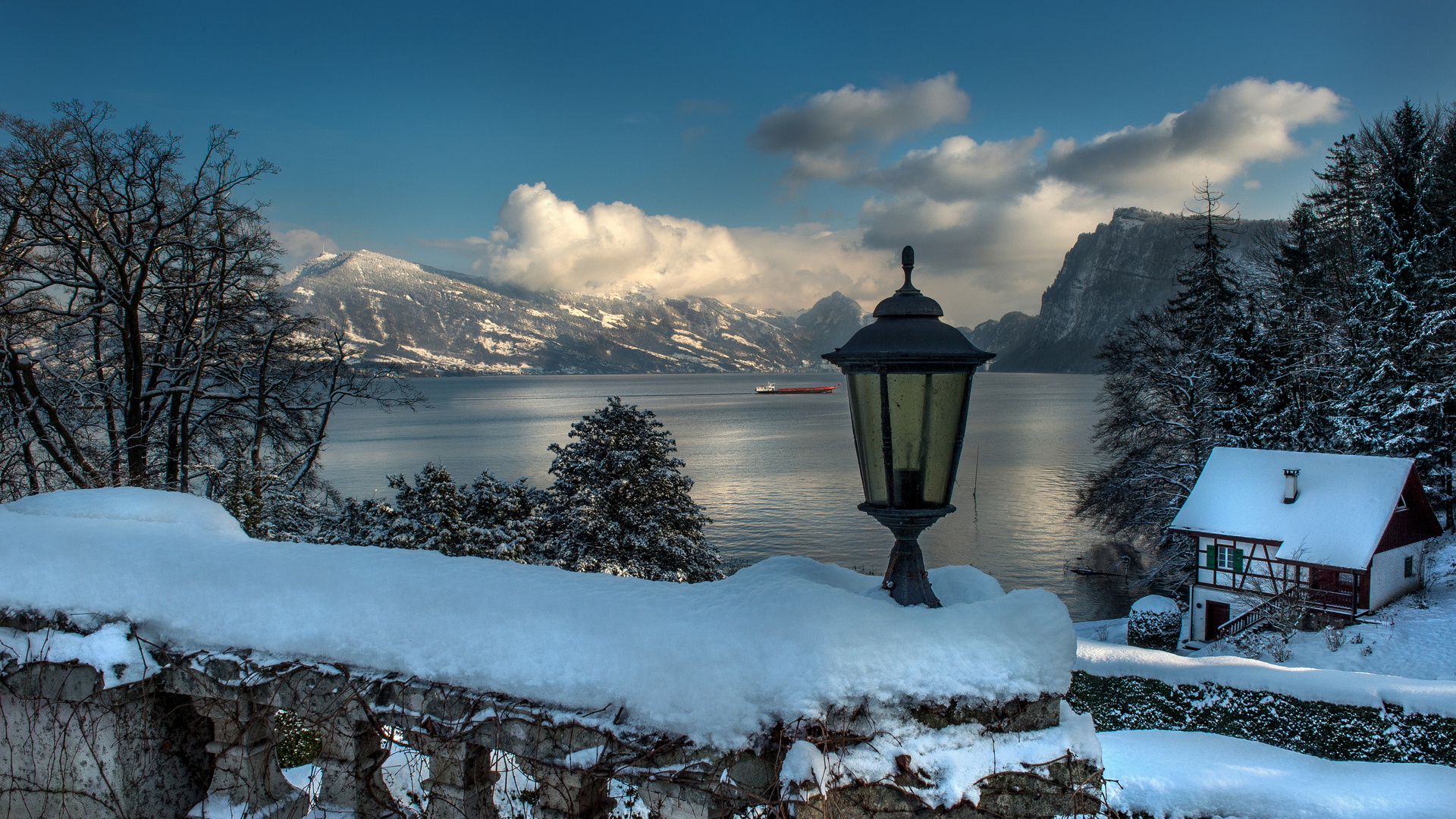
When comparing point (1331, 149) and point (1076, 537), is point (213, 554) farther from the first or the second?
point (1331, 149)

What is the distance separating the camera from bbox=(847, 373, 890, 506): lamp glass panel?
10.8ft

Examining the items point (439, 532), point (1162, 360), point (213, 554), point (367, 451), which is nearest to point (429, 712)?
point (213, 554)

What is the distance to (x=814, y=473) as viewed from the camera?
2174 inches

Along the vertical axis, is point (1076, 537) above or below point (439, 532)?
below

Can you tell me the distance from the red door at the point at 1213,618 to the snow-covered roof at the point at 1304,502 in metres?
2.47

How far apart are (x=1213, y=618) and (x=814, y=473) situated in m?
32.6

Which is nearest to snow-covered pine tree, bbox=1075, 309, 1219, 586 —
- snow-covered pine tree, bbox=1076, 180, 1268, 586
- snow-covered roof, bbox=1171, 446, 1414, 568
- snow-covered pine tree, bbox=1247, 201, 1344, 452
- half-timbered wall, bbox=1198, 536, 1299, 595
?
snow-covered pine tree, bbox=1076, 180, 1268, 586

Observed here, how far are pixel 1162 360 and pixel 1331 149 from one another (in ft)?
64.7

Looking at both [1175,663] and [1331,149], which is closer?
[1175,663]

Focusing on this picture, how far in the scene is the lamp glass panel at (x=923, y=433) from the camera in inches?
126

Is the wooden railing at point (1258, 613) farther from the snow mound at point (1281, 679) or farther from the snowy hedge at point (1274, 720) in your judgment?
the snowy hedge at point (1274, 720)

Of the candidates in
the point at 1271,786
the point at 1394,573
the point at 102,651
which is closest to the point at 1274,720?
the point at 1271,786

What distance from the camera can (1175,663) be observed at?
56.0 ft

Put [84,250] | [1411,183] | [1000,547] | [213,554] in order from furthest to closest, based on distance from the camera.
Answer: [1000,547]
[1411,183]
[84,250]
[213,554]
